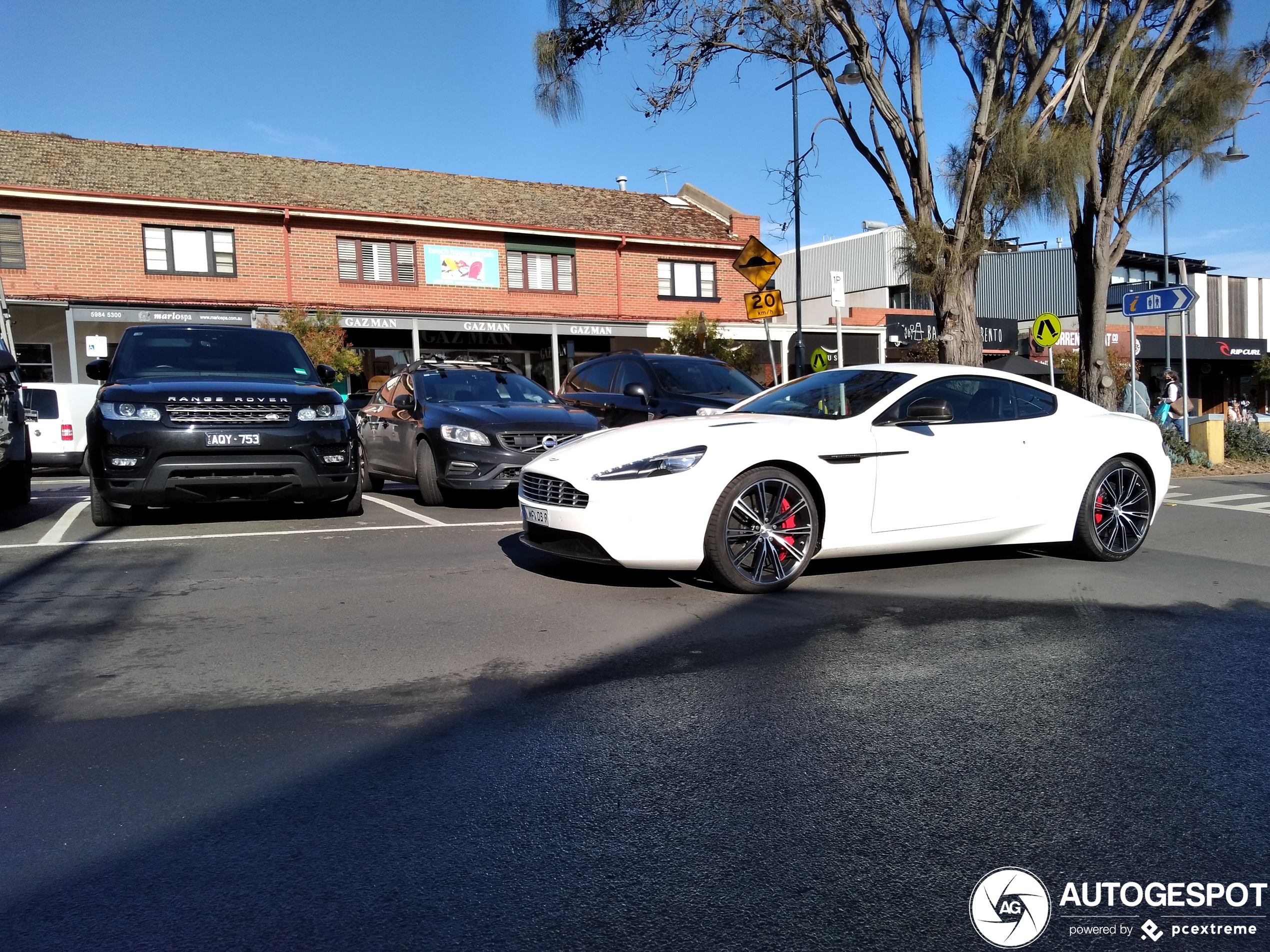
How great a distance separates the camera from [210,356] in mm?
9008

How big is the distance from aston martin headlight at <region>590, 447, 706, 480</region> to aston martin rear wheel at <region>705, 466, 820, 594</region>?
259mm

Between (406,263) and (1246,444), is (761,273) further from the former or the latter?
(406,263)

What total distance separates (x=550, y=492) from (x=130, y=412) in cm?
375

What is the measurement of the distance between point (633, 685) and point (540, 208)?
28334 millimetres

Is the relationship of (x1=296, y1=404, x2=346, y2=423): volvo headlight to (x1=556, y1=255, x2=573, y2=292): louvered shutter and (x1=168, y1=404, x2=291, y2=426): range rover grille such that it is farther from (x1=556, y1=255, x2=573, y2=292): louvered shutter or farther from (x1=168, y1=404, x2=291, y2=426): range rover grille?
(x1=556, y1=255, x2=573, y2=292): louvered shutter

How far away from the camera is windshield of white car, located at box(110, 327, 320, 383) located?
28.3ft

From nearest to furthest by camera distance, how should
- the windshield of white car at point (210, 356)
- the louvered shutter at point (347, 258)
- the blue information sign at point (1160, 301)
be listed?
the windshield of white car at point (210, 356) < the blue information sign at point (1160, 301) < the louvered shutter at point (347, 258)

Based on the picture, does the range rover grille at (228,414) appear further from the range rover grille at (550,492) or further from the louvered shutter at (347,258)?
the louvered shutter at (347,258)

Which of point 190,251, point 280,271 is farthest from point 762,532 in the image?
point 190,251

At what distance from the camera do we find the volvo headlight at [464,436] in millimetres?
9633

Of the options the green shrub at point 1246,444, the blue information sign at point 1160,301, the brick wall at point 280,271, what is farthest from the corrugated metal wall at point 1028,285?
the blue information sign at point 1160,301

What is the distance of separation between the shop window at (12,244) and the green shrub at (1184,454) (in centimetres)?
2487

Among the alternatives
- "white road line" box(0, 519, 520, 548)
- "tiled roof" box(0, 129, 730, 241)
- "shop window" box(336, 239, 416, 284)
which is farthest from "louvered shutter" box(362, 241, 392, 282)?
"white road line" box(0, 519, 520, 548)

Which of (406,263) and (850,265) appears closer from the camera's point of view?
(406,263)
